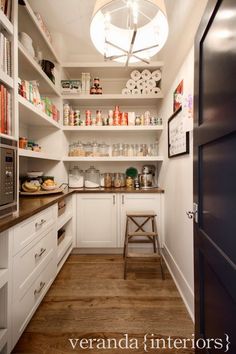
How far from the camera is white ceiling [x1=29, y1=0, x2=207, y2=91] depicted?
4.95 ft

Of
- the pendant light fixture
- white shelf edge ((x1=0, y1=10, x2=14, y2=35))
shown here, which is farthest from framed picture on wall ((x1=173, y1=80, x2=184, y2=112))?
white shelf edge ((x1=0, y1=10, x2=14, y2=35))

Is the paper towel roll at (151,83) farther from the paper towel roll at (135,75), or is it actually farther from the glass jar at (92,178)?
the glass jar at (92,178)

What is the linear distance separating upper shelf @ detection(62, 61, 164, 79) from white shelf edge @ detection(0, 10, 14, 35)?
1304mm

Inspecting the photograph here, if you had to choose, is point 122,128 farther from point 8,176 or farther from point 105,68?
point 8,176

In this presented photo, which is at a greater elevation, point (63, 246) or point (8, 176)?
point (8, 176)

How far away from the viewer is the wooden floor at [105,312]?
4.17 feet

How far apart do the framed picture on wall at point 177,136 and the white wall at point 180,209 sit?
6 cm

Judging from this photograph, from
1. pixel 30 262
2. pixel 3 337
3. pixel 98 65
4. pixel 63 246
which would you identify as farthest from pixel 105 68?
pixel 3 337

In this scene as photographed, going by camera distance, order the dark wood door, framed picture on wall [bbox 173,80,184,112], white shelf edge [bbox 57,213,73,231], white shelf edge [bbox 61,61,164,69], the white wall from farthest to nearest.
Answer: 1. white shelf edge [bbox 61,61,164,69]
2. white shelf edge [bbox 57,213,73,231]
3. framed picture on wall [bbox 173,80,184,112]
4. the white wall
5. the dark wood door

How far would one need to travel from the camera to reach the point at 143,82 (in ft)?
8.54

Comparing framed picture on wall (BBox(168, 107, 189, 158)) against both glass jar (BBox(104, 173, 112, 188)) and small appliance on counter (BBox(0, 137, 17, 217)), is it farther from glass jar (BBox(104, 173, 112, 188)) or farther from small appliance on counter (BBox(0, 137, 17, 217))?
small appliance on counter (BBox(0, 137, 17, 217))

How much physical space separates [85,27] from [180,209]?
2.27m

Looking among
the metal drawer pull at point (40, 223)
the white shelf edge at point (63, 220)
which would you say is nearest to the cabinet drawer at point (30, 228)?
the metal drawer pull at point (40, 223)

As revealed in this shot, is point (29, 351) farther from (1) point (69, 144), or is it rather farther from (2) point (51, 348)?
(1) point (69, 144)
